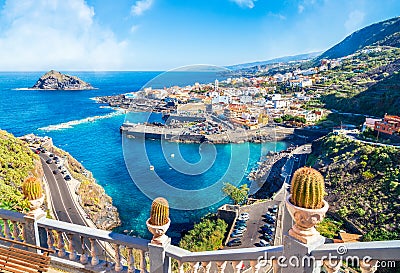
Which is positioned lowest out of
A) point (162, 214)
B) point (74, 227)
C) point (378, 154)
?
point (378, 154)

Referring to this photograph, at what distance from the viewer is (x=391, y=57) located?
159 ft

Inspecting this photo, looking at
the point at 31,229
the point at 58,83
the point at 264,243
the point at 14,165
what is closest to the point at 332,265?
the point at 31,229

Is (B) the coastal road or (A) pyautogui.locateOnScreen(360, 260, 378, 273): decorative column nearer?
(A) pyautogui.locateOnScreen(360, 260, 378, 273): decorative column

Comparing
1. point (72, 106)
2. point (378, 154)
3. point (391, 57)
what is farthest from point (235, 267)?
point (391, 57)

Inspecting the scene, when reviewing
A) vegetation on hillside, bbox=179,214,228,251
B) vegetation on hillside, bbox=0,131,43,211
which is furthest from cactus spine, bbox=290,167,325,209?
vegetation on hillside, bbox=0,131,43,211

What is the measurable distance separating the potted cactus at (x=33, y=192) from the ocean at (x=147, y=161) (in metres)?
3.67

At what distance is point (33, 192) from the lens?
92.0 inches

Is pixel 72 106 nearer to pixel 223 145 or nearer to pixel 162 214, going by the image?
pixel 223 145

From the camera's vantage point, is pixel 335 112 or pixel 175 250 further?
pixel 335 112

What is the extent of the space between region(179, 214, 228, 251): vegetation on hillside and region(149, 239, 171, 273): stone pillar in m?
7.54

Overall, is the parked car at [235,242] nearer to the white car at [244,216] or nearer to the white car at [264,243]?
the white car at [264,243]

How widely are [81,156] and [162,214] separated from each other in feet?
78.6

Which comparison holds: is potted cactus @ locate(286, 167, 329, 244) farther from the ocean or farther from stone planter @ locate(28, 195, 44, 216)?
the ocean

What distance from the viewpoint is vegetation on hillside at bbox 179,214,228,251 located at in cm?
929
